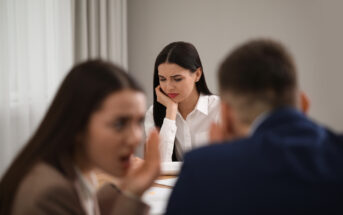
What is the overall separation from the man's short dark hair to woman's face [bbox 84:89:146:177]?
0.79 feet

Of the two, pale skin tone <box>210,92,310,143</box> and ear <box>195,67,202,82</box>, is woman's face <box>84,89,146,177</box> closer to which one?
pale skin tone <box>210,92,310,143</box>

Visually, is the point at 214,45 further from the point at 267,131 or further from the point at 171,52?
the point at 267,131

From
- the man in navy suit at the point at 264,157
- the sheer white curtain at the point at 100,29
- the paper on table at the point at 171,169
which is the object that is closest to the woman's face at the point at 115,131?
the man in navy suit at the point at 264,157

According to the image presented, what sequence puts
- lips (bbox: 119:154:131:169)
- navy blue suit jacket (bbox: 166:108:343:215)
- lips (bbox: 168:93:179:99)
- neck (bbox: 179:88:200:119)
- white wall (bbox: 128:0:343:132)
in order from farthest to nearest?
white wall (bbox: 128:0:343:132) → neck (bbox: 179:88:200:119) → lips (bbox: 168:93:179:99) → lips (bbox: 119:154:131:169) → navy blue suit jacket (bbox: 166:108:343:215)

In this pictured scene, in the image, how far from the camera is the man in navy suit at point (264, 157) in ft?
2.28

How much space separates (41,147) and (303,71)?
3.07 meters

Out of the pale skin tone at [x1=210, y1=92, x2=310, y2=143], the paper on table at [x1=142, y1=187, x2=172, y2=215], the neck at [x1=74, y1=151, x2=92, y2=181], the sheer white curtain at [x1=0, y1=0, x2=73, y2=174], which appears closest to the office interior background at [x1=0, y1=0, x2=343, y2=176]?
the sheer white curtain at [x1=0, y1=0, x2=73, y2=174]

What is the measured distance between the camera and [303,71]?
3.50m

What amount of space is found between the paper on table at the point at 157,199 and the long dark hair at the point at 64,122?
17.1 inches

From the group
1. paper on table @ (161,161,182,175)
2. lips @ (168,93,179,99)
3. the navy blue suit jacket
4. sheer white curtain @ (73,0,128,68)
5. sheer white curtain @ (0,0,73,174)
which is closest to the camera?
the navy blue suit jacket

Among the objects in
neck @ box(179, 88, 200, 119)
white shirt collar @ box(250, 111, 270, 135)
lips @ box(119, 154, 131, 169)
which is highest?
white shirt collar @ box(250, 111, 270, 135)

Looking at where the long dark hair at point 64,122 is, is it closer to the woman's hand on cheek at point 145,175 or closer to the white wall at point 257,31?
the woman's hand on cheek at point 145,175

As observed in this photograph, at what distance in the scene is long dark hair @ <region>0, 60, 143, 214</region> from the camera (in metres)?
0.87

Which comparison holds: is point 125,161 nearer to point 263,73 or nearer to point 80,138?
point 80,138
